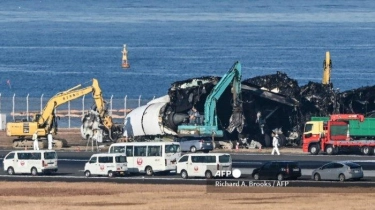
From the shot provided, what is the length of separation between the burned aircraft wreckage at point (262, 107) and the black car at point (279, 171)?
28.4 m

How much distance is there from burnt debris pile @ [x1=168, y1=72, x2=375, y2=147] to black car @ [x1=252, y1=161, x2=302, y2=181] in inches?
1122

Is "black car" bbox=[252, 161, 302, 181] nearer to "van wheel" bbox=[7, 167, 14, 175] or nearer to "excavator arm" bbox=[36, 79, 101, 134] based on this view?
"van wheel" bbox=[7, 167, 14, 175]

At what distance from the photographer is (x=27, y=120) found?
98.2 m

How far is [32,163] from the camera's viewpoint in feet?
242

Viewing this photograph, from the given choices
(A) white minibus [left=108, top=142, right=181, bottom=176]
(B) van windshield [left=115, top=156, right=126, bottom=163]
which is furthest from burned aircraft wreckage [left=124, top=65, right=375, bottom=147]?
(B) van windshield [left=115, top=156, right=126, bottom=163]

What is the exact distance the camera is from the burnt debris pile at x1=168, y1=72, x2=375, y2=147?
97250 mm

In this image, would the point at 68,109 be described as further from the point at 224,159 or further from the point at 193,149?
the point at 224,159

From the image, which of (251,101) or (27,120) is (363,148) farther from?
(27,120)

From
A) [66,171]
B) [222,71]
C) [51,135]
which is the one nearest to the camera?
[66,171]

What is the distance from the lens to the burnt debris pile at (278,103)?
97.2 meters

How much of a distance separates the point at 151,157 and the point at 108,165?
9.21ft

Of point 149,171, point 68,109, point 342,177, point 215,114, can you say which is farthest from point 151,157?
point 68,109

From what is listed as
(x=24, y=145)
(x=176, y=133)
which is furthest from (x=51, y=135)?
(x=176, y=133)

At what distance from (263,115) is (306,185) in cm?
3395
